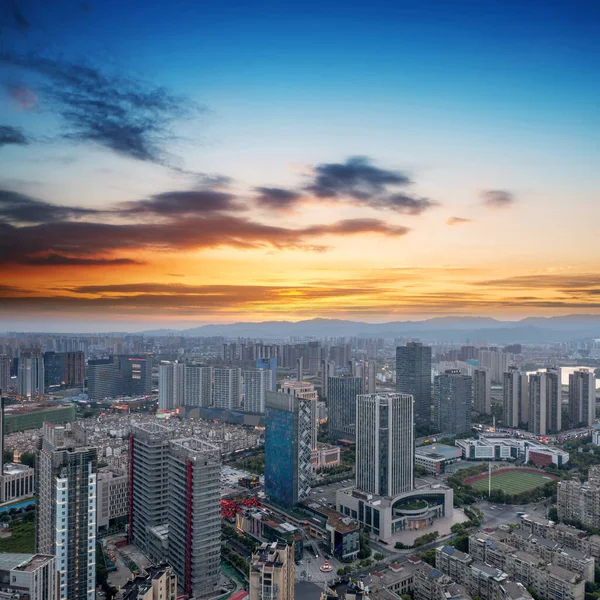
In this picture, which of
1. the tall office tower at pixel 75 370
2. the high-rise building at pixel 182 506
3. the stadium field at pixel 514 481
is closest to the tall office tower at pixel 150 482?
the high-rise building at pixel 182 506

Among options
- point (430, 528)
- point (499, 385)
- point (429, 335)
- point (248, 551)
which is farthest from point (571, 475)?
point (429, 335)

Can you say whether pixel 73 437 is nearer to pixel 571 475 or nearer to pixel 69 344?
pixel 571 475

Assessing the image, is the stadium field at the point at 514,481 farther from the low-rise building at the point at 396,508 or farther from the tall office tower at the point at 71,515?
the tall office tower at the point at 71,515

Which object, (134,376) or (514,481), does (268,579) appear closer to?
(514,481)

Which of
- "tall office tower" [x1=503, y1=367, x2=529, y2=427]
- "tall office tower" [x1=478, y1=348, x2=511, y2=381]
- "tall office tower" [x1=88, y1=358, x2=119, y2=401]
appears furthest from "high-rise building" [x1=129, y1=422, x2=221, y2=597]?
"tall office tower" [x1=478, y1=348, x2=511, y2=381]

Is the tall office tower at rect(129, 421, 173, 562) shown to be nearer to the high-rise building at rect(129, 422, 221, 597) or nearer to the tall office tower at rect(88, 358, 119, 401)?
the high-rise building at rect(129, 422, 221, 597)
